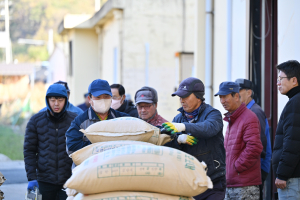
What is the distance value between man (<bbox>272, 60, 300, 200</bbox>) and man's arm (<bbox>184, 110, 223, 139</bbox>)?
2.41 feet

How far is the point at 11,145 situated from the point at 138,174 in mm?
13669

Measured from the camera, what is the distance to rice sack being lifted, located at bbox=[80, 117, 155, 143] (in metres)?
3.59

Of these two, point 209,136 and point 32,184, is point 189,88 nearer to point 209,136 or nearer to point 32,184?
point 209,136

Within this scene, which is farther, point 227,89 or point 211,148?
point 227,89

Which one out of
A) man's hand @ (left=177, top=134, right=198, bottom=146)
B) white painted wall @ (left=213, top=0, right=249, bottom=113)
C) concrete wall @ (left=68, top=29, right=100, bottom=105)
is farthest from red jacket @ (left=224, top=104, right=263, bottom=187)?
concrete wall @ (left=68, top=29, right=100, bottom=105)

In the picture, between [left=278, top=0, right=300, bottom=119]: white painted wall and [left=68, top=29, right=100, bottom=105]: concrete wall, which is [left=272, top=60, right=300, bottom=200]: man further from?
[left=68, top=29, right=100, bottom=105]: concrete wall

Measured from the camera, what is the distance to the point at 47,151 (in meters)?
4.73

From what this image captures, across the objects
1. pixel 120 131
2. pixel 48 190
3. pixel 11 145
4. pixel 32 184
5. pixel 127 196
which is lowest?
pixel 11 145

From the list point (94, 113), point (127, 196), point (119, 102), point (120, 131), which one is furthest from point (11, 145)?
point (127, 196)

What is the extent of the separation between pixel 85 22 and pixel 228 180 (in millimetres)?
14868

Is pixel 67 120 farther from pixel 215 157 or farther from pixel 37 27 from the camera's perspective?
pixel 37 27

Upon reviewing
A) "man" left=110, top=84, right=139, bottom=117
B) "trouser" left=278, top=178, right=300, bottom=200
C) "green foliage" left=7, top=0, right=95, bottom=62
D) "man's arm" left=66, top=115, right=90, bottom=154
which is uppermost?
"green foliage" left=7, top=0, right=95, bottom=62

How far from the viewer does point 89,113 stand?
4148 mm

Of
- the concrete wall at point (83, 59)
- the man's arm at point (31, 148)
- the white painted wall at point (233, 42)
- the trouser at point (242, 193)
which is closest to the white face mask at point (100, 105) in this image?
the man's arm at point (31, 148)
